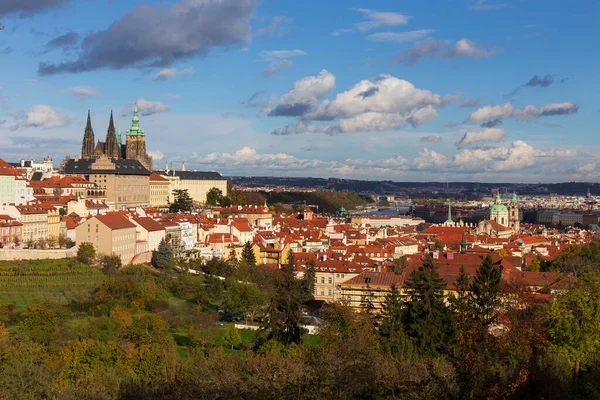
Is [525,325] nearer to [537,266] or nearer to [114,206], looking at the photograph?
[537,266]

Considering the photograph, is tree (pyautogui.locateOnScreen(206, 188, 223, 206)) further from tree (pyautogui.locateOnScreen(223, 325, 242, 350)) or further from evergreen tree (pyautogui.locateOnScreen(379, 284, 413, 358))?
evergreen tree (pyautogui.locateOnScreen(379, 284, 413, 358))

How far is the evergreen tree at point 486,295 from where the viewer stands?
36.8 m

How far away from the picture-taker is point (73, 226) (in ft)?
238

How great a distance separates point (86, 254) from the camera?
5941 cm

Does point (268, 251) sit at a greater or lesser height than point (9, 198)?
lesser

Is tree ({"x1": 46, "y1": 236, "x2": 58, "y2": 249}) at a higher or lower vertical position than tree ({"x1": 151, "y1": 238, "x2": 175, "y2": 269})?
higher

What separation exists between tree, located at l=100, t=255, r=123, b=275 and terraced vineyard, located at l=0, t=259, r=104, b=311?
0.57m

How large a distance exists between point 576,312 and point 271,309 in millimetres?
13895

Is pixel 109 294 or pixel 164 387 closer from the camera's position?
pixel 164 387

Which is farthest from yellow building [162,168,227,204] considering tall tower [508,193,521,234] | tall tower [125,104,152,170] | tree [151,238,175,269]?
tree [151,238,175,269]

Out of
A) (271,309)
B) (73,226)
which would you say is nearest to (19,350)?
(271,309)

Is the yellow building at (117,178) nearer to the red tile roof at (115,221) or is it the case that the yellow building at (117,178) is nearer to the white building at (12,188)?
the white building at (12,188)

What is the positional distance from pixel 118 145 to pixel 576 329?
4596 inches

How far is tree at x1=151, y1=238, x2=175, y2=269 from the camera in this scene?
6247 cm
